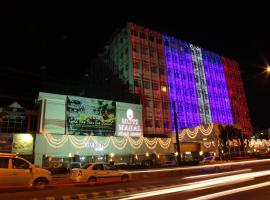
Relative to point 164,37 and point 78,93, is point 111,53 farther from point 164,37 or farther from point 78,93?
point 78,93

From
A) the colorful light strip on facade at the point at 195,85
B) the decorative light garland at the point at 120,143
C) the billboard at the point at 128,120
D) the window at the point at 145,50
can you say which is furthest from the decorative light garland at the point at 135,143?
the window at the point at 145,50

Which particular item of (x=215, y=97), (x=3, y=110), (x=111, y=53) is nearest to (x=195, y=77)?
(x=215, y=97)

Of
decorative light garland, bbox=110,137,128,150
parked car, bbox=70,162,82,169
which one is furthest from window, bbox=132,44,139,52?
parked car, bbox=70,162,82,169

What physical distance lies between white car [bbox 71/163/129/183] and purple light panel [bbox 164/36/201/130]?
130 feet

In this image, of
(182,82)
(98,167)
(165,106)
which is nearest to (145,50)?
(182,82)

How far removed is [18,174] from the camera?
14773 millimetres

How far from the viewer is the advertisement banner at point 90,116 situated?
37213 millimetres

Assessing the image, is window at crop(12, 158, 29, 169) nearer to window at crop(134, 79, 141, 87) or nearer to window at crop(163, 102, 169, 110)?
window at crop(134, 79, 141, 87)

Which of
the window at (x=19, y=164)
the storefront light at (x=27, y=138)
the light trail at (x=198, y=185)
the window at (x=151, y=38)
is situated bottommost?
the light trail at (x=198, y=185)

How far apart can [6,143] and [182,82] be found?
44102mm

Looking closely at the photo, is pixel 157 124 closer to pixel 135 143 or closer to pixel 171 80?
pixel 171 80

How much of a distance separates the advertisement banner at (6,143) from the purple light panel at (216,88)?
165 feet

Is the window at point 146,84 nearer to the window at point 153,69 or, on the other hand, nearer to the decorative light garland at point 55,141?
the window at point 153,69

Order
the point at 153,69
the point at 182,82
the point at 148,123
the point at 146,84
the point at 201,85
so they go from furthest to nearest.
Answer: the point at 201,85
the point at 182,82
the point at 153,69
the point at 146,84
the point at 148,123
